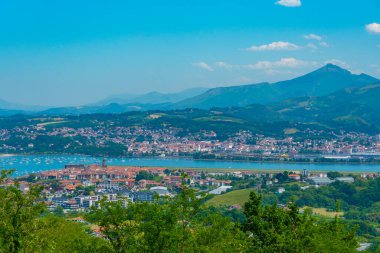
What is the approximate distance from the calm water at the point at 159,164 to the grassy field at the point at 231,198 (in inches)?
955

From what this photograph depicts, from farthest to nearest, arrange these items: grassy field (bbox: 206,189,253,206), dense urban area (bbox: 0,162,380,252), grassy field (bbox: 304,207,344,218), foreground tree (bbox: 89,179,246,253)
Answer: grassy field (bbox: 206,189,253,206), grassy field (bbox: 304,207,344,218), dense urban area (bbox: 0,162,380,252), foreground tree (bbox: 89,179,246,253)

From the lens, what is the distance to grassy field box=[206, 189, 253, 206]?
121 feet

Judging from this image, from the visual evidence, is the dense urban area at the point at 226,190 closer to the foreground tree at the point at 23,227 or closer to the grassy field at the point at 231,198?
the grassy field at the point at 231,198

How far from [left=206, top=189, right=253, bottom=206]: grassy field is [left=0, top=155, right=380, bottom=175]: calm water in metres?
24.3

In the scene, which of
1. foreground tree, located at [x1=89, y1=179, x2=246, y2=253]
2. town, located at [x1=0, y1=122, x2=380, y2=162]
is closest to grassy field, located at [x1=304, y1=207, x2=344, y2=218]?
foreground tree, located at [x1=89, y1=179, x2=246, y2=253]

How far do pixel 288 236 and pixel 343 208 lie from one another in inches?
1117

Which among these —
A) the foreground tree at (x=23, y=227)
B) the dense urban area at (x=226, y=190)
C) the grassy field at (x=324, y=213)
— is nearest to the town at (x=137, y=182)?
the dense urban area at (x=226, y=190)

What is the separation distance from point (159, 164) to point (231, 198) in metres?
32.1

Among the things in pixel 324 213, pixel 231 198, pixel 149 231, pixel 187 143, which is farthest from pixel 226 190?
pixel 187 143

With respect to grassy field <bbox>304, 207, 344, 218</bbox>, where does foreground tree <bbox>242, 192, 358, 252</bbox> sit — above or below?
above

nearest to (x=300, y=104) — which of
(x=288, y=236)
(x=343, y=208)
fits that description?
(x=343, y=208)

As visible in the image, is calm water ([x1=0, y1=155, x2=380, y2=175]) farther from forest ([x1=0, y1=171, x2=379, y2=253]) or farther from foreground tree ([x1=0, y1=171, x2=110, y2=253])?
foreground tree ([x1=0, y1=171, x2=110, y2=253])

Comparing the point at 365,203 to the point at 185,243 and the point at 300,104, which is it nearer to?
the point at 185,243

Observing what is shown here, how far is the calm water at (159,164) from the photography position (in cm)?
6650
